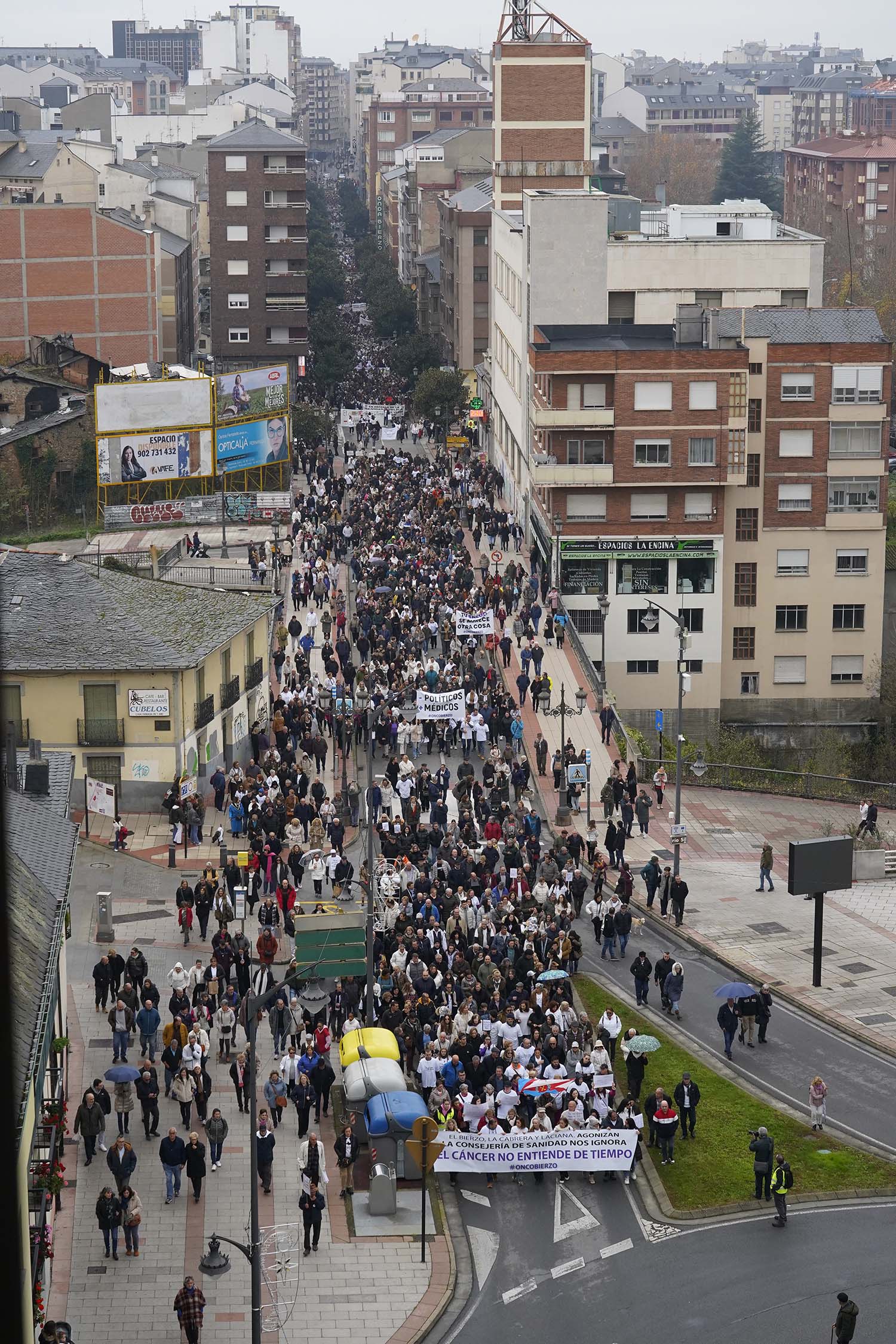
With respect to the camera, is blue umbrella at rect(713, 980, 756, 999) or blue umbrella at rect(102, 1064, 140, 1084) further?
blue umbrella at rect(713, 980, 756, 999)

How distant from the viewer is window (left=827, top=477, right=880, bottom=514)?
2709 inches

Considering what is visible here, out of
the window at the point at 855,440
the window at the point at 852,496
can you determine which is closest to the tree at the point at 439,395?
the window at the point at 852,496

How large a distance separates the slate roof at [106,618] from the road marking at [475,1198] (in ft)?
65.5

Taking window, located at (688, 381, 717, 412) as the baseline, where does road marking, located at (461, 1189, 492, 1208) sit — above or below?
below

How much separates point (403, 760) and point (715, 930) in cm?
914

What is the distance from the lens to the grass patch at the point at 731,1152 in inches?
1009

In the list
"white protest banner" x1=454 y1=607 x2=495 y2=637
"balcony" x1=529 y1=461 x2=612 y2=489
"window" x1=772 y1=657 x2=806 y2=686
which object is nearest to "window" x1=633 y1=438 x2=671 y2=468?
"balcony" x1=529 y1=461 x2=612 y2=489

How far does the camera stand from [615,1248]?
947 inches

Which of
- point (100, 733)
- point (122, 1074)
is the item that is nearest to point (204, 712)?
point (100, 733)

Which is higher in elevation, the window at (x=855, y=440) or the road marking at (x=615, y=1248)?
the window at (x=855, y=440)

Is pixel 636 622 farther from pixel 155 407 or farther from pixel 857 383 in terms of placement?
pixel 155 407

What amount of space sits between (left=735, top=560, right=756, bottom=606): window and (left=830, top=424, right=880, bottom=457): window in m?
5.17

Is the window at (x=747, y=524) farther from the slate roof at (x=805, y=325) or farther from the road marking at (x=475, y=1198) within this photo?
the road marking at (x=475, y=1198)

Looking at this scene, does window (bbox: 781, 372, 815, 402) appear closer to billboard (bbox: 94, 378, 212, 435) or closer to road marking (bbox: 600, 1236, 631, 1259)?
billboard (bbox: 94, 378, 212, 435)
